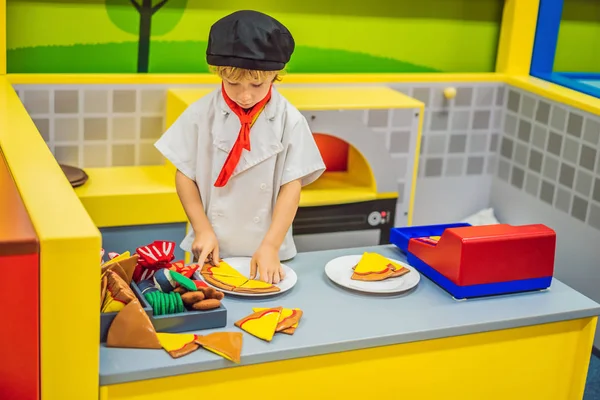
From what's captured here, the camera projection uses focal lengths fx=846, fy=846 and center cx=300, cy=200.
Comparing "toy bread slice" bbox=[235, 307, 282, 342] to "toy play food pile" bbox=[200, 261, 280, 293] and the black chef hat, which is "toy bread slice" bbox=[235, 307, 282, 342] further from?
the black chef hat

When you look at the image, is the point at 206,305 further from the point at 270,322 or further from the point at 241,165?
the point at 241,165

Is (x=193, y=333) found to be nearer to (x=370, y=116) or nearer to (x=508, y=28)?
(x=370, y=116)

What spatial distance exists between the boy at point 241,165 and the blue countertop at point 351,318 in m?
0.17

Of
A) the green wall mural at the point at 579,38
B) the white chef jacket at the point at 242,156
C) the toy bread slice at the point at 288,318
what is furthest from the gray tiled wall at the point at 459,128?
the toy bread slice at the point at 288,318

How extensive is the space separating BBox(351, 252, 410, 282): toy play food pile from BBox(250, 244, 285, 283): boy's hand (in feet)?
0.51

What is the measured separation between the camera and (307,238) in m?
2.82

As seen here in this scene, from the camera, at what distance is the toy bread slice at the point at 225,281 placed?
1632mm

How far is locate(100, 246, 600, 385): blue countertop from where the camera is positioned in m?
1.36

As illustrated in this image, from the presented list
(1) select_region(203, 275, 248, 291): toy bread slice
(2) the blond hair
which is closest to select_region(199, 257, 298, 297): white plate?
(1) select_region(203, 275, 248, 291): toy bread slice

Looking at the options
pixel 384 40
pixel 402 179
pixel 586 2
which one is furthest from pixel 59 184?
pixel 586 2

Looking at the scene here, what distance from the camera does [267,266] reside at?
5.57 feet

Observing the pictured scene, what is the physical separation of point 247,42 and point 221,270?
46cm

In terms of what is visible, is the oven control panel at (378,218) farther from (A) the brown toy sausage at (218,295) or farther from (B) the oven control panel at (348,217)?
(A) the brown toy sausage at (218,295)

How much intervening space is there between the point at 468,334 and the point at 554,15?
6.55 ft
